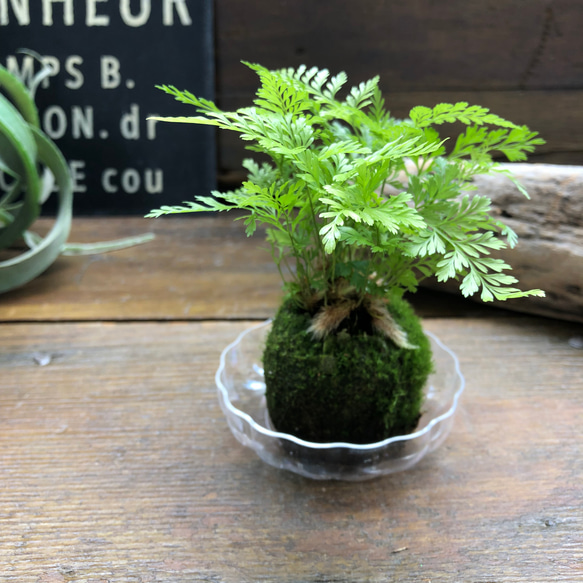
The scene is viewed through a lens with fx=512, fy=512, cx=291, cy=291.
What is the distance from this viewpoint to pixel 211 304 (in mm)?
883

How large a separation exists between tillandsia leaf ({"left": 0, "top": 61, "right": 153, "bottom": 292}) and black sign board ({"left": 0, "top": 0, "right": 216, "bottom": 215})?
0.76ft

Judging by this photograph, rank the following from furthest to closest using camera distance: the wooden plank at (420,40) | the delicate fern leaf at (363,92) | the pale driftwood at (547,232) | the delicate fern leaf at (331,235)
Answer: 1. the wooden plank at (420,40)
2. the pale driftwood at (547,232)
3. the delicate fern leaf at (363,92)
4. the delicate fern leaf at (331,235)

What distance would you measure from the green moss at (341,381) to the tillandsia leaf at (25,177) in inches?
22.3

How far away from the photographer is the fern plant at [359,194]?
373mm

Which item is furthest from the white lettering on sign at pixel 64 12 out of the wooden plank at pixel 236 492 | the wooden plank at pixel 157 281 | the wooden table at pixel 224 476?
the wooden plank at pixel 236 492

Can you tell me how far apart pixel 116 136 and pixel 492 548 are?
1099 millimetres

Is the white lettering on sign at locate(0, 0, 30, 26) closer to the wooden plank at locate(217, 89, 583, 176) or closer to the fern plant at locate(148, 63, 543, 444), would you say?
the wooden plank at locate(217, 89, 583, 176)

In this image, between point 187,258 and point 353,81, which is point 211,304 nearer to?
point 187,258

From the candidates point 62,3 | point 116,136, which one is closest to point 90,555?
point 116,136

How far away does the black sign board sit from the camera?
1107mm

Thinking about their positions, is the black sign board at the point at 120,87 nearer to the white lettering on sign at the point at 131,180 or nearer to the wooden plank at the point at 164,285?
the white lettering on sign at the point at 131,180

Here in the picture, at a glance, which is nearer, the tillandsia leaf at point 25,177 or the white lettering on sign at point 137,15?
the tillandsia leaf at point 25,177

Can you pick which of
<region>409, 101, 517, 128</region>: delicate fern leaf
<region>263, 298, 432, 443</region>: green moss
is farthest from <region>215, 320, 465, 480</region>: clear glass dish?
<region>409, 101, 517, 128</region>: delicate fern leaf

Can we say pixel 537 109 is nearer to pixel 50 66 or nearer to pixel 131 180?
pixel 131 180
